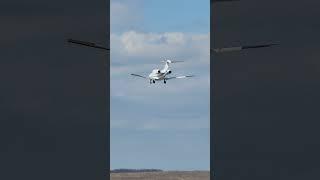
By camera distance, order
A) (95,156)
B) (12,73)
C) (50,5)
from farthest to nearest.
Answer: (95,156)
(50,5)
(12,73)

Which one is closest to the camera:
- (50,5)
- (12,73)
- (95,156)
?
(12,73)

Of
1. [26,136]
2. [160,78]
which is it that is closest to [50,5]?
[26,136]

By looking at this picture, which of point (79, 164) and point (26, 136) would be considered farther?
point (79, 164)

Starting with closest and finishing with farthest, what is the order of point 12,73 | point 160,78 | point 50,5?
1. point 12,73
2. point 50,5
3. point 160,78

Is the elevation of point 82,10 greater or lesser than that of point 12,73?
greater

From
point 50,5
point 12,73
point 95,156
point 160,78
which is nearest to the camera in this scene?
point 12,73

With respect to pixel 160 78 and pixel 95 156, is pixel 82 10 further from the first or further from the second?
pixel 160 78
